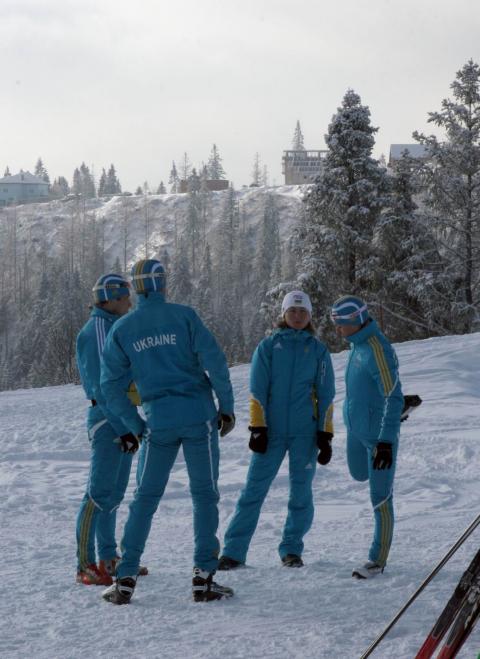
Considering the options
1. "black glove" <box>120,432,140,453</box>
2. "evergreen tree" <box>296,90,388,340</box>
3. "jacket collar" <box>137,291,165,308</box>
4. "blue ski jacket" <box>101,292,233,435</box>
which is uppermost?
"evergreen tree" <box>296,90,388,340</box>

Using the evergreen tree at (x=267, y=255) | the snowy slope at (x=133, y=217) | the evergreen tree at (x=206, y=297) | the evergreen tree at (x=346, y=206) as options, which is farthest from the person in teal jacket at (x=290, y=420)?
the snowy slope at (x=133, y=217)

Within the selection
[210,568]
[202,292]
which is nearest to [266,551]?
[210,568]

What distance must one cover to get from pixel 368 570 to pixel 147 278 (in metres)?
2.27

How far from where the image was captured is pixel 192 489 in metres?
4.96

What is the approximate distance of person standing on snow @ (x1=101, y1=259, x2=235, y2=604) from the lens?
490 centimetres

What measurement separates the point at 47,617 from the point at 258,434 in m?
1.73

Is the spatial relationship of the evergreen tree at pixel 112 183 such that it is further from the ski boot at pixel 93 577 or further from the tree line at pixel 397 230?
the ski boot at pixel 93 577

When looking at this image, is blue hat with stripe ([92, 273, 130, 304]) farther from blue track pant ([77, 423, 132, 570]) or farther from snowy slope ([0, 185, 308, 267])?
snowy slope ([0, 185, 308, 267])

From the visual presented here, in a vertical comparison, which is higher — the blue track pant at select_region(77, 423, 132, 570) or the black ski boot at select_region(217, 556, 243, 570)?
the blue track pant at select_region(77, 423, 132, 570)

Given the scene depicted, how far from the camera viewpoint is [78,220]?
427 ft

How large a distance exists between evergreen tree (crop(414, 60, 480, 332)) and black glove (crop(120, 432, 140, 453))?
23.7m

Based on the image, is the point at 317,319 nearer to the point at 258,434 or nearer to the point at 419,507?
the point at 419,507

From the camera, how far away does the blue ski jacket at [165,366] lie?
16.2ft

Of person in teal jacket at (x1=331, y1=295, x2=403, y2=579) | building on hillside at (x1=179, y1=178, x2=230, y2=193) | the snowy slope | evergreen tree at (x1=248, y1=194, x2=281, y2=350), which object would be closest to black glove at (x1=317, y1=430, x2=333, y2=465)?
person in teal jacket at (x1=331, y1=295, x2=403, y2=579)
